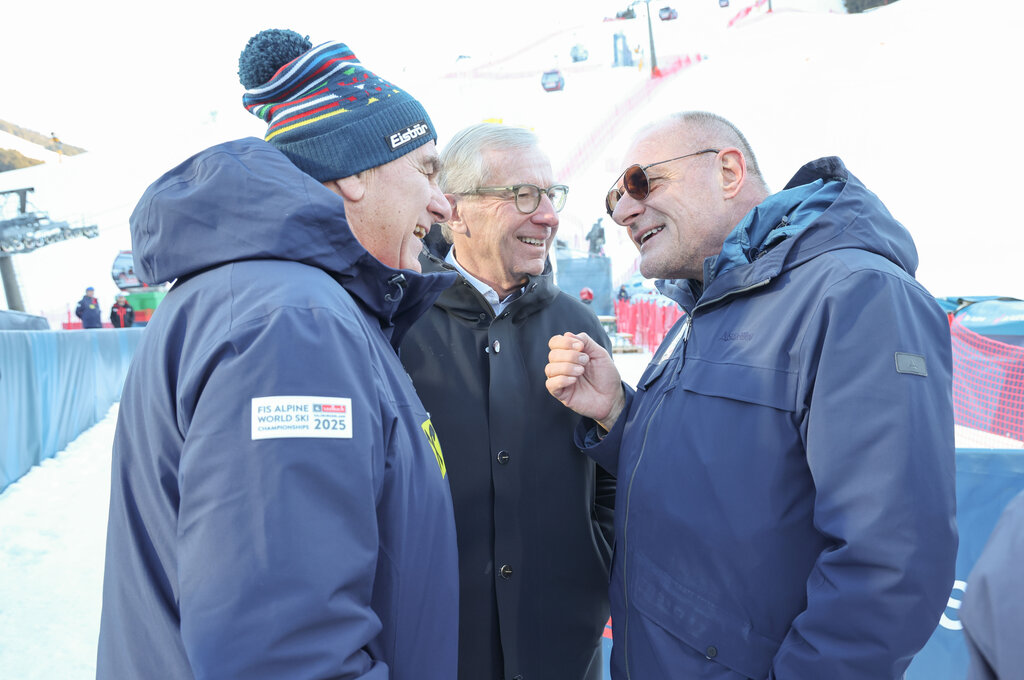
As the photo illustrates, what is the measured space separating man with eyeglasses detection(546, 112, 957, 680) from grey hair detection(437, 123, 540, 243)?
102 centimetres

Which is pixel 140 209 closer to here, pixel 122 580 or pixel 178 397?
pixel 178 397

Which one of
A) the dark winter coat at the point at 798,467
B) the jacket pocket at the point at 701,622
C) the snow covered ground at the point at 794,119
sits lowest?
the jacket pocket at the point at 701,622

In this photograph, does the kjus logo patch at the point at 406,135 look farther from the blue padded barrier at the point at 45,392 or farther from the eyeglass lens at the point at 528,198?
the blue padded barrier at the point at 45,392

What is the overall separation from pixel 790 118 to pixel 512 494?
38.8m

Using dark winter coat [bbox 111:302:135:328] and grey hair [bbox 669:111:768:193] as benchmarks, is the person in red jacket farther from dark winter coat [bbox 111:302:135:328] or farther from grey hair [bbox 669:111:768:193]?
grey hair [bbox 669:111:768:193]

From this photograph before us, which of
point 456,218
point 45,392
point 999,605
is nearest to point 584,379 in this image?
point 456,218

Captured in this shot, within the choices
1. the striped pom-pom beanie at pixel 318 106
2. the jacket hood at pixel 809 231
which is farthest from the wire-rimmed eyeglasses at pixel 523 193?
the striped pom-pom beanie at pixel 318 106

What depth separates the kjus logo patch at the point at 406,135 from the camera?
5.15ft

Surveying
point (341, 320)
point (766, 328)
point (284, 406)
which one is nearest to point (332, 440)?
point (284, 406)

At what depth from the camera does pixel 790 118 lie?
3572cm

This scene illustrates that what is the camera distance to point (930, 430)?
1.41 meters

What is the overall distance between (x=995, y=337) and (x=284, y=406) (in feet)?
31.1

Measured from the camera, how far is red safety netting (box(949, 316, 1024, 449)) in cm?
693

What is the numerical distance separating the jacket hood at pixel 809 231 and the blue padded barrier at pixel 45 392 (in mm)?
6873
